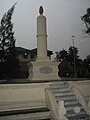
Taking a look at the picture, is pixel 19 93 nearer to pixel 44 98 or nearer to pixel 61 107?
pixel 44 98

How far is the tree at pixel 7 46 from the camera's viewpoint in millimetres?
24522

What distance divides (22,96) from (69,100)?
2408mm

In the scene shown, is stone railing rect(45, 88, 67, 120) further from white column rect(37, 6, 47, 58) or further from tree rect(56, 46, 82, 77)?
tree rect(56, 46, 82, 77)

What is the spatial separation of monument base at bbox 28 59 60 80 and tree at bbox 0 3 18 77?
11.4 meters

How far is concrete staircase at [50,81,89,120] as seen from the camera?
8.92 metres

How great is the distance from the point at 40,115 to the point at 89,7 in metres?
19.4

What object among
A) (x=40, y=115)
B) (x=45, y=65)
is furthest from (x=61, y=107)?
(x=45, y=65)

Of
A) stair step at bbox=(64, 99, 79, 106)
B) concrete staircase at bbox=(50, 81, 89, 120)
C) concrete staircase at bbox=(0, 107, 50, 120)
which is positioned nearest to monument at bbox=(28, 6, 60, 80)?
concrete staircase at bbox=(50, 81, 89, 120)

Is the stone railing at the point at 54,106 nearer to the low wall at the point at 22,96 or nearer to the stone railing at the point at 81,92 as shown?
the low wall at the point at 22,96

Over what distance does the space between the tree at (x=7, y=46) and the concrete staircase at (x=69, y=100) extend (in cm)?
1411

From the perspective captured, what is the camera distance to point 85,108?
946cm

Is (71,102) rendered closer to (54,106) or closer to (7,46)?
(54,106)

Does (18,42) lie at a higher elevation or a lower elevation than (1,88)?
higher

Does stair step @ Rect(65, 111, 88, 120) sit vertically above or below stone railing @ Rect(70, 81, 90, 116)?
below
